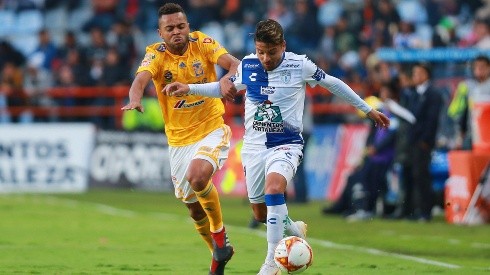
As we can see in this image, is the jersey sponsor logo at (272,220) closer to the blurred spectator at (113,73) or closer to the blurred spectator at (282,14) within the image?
the blurred spectator at (113,73)

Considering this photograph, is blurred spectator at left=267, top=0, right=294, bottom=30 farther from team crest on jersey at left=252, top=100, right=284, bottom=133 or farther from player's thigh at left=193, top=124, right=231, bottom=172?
team crest on jersey at left=252, top=100, right=284, bottom=133

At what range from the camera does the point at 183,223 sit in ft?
59.8

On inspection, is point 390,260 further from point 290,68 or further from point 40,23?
point 40,23

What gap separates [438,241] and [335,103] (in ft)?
37.2

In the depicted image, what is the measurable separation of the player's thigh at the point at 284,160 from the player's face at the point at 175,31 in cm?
149

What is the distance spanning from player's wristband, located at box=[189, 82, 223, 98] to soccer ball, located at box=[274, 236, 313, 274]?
1.47 meters

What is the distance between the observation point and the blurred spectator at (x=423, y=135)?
18.3 meters

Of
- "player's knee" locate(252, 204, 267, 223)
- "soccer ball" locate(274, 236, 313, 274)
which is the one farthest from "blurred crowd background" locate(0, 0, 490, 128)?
"soccer ball" locate(274, 236, 313, 274)

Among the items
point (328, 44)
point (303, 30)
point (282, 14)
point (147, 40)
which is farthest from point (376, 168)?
point (147, 40)

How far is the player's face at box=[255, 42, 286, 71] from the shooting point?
1047 cm

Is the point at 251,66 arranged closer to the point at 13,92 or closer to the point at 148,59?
the point at 148,59

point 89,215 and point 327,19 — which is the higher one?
point 327,19

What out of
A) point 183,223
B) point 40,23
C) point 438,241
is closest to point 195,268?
point 438,241

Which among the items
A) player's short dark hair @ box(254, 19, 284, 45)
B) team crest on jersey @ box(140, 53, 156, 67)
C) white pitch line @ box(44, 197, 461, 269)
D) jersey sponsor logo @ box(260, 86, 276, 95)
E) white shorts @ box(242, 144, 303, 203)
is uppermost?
player's short dark hair @ box(254, 19, 284, 45)
